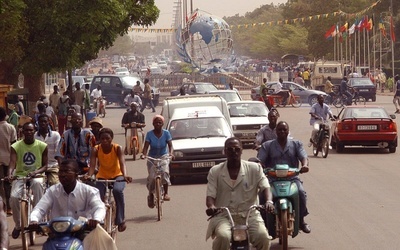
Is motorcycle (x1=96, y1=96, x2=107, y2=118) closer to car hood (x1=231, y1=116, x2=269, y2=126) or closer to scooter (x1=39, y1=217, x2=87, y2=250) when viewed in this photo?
car hood (x1=231, y1=116, x2=269, y2=126)

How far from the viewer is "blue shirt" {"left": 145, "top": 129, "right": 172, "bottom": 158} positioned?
16.9 metres

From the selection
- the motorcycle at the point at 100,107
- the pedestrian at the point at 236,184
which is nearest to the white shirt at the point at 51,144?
the pedestrian at the point at 236,184

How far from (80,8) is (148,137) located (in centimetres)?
1338

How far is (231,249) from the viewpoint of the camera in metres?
9.37

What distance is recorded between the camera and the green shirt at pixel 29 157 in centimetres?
1395

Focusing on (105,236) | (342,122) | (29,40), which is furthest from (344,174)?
(105,236)

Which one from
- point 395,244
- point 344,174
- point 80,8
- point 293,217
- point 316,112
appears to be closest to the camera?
point 293,217

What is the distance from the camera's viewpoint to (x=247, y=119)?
30.5m

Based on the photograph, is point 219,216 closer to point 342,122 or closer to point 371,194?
point 371,194

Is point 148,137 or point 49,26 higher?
point 49,26

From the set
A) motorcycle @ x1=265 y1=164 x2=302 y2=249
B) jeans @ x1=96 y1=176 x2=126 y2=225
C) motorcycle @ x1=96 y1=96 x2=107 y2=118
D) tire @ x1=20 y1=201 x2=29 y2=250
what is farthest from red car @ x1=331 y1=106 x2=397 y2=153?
motorcycle @ x1=96 y1=96 x2=107 y2=118

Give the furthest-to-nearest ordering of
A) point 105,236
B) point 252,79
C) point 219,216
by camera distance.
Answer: point 252,79, point 219,216, point 105,236

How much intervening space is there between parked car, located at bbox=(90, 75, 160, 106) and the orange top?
43.8m

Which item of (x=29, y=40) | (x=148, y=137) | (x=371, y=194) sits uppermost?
(x=29, y=40)
